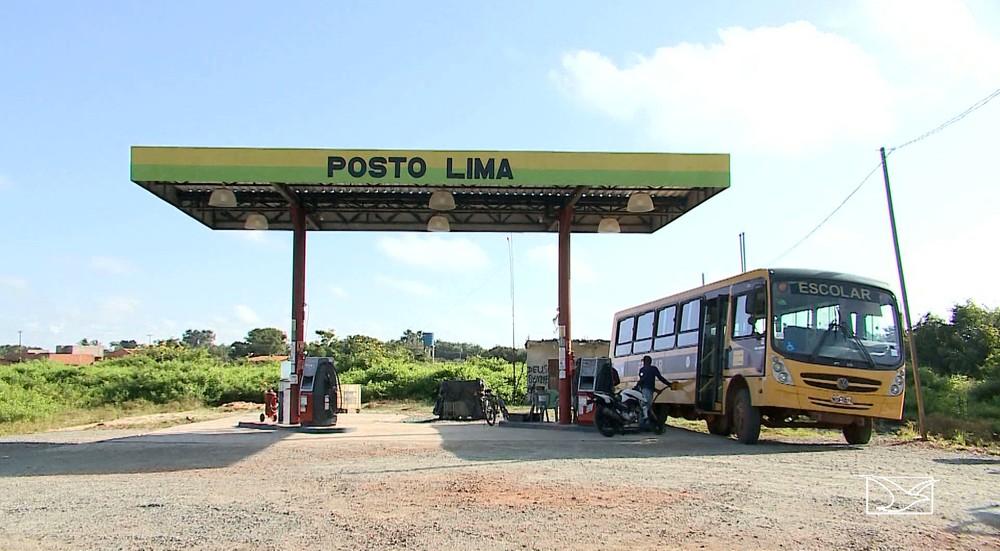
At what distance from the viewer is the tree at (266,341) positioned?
250ft

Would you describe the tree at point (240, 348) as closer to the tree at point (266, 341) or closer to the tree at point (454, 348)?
the tree at point (266, 341)

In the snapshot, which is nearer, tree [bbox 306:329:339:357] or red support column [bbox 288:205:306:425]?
red support column [bbox 288:205:306:425]

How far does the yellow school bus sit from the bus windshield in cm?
2

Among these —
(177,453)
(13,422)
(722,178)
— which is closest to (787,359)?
(722,178)

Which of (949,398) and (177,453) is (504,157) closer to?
(177,453)

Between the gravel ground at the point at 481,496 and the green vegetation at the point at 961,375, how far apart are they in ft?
18.7

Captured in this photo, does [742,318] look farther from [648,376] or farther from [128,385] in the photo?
[128,385]

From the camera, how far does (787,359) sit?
1504 cm

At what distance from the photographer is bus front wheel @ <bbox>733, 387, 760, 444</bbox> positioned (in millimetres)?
15820

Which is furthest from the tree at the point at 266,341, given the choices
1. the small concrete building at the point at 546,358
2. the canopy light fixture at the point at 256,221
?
the canopy light fixture at the point at 256,221

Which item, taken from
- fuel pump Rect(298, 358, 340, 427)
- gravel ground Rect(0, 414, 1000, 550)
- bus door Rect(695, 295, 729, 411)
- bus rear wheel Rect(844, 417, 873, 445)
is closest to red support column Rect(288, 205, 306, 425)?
fuel pump Rect(298, 358, 340, 427)

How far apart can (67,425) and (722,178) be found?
19.3m

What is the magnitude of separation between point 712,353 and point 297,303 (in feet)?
30.1

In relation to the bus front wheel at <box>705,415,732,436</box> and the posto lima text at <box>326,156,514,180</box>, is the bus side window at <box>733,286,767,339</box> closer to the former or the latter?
the bus front wheel at <box>705,415,732,436</box>
